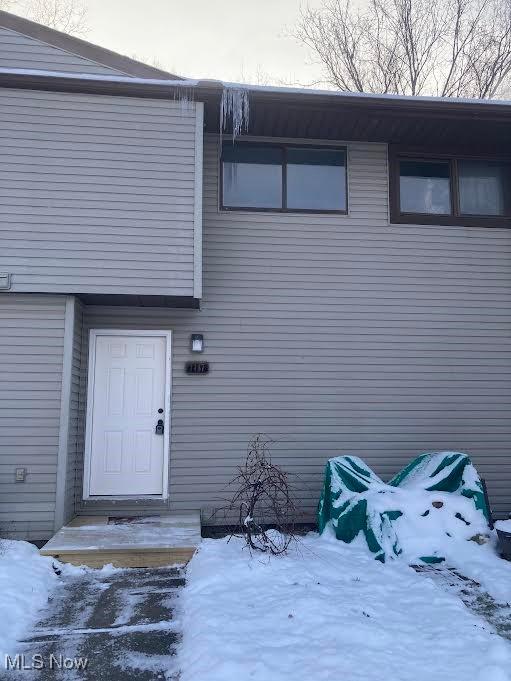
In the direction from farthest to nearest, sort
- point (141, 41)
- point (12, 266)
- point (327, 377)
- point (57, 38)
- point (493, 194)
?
1. point (141, 41)
2. point (493, 194)
3. point (327, 377)
4. point (57, 38)
5. point (12, 266)

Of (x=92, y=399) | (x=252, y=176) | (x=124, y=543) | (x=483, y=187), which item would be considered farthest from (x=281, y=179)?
(x=124, y=543)

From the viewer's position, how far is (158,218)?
518 centimetres

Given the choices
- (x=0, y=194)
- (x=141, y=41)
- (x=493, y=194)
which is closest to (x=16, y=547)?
(x=0, y=194)

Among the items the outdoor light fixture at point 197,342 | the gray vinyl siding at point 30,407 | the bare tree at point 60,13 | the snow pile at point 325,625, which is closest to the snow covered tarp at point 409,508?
the snow pile at point 325,625

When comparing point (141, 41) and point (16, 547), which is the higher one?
point (141, 41)

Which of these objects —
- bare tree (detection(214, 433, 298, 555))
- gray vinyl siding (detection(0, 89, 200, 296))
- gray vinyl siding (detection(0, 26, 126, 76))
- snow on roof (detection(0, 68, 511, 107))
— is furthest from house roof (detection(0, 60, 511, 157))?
bare tree (detection(214, 433, 298, 555))

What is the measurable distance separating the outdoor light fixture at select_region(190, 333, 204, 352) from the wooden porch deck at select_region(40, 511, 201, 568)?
181 cm

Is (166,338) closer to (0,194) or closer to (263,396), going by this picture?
(263,396)

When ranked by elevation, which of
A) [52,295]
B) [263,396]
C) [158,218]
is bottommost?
[263,396]

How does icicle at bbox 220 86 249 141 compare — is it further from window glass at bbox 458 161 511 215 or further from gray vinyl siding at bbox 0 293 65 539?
window glass at bbox 458 161 511 215

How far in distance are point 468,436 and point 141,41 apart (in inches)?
370

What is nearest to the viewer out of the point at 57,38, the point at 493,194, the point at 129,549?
the point at 129,549

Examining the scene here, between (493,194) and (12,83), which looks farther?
(493,194)

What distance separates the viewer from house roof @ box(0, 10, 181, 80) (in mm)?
5371
